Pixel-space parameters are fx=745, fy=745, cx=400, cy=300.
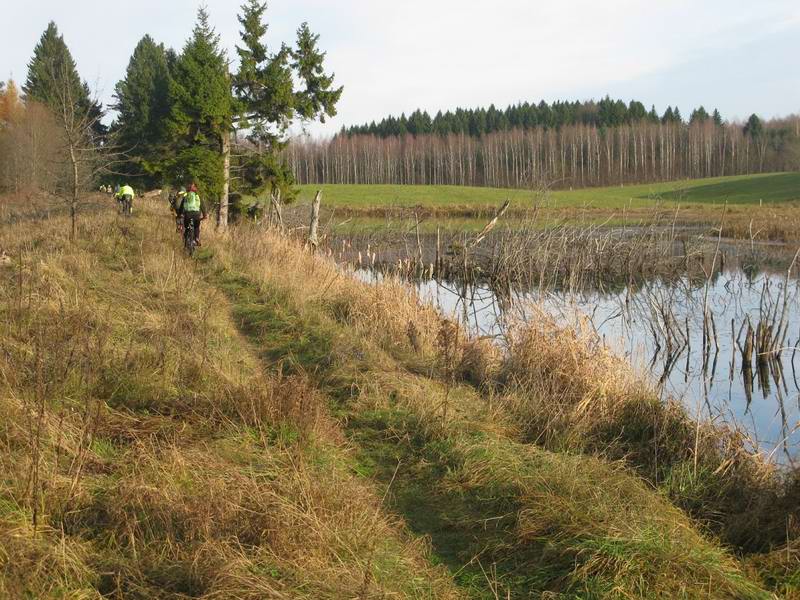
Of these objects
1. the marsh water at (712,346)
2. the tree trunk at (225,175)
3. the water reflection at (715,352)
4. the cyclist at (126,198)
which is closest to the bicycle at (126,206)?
the cyclist at (126,198)

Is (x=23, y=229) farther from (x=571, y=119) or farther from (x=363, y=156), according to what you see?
(x=571, y=119)

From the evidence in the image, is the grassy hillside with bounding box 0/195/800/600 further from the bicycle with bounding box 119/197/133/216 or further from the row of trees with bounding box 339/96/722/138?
the row of trees with bounding box 339/96/722/138

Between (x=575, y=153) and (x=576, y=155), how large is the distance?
2351 millimetres

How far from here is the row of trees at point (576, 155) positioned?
91.4 metres

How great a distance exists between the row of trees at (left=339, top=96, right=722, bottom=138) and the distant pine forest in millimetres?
571

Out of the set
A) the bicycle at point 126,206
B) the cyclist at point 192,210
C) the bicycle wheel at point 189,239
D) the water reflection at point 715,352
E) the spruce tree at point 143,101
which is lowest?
the water reflection at point 715,352

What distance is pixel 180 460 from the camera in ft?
15.5

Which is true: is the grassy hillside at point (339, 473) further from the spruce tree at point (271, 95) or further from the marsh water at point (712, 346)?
the spruce tree at point (271, 95)

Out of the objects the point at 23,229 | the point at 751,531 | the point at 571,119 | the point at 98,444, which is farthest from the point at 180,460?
the point at 571,119

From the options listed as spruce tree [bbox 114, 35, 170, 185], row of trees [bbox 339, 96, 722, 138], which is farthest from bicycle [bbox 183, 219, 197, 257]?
row of trees [bbox 339, 96, 722, 138]

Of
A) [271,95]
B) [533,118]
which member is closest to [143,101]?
[271,95]

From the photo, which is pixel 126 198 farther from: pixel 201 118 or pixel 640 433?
pixel 640 433

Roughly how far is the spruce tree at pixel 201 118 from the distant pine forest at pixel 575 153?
64.4 meters

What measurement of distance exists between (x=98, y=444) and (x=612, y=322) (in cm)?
1305
